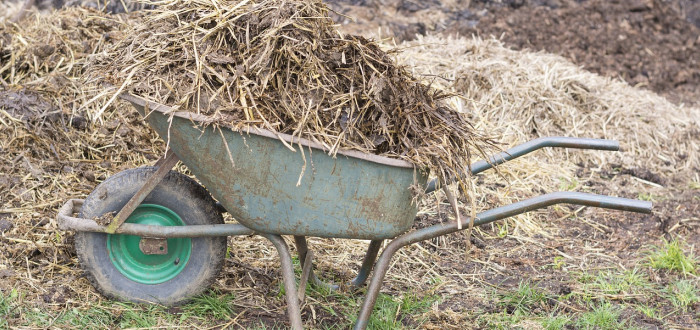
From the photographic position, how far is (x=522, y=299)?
3.40m

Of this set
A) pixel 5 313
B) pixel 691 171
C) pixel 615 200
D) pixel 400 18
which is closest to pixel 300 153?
pixel 615 200

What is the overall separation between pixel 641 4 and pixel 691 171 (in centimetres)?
316

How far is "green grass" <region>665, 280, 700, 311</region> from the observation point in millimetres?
3543

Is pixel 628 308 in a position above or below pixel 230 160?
below

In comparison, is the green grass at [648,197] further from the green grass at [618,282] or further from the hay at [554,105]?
the green grass at [618,282]

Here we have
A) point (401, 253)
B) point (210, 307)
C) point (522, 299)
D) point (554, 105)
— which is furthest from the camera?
point (554, 105)

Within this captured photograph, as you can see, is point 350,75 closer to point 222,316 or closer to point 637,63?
point 222,316

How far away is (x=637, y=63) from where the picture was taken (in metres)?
7.35

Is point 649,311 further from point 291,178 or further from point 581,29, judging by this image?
point 581,29

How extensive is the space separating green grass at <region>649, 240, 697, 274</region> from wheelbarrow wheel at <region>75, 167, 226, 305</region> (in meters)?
2.34

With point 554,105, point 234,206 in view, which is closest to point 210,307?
point 234,206

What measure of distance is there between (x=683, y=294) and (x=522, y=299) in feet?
2.75

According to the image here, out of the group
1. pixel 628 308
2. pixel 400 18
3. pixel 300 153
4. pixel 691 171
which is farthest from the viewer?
pixel 400 18

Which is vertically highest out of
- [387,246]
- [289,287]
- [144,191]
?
[144,191]
